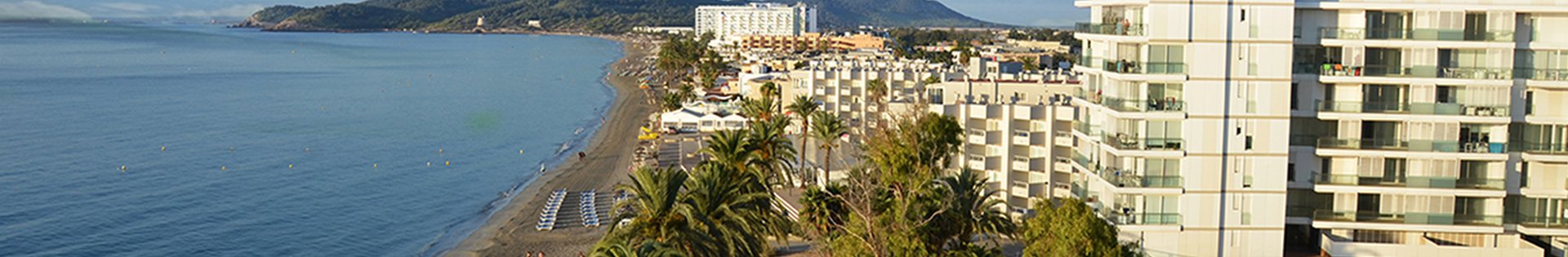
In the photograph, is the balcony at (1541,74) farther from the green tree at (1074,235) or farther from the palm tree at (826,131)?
the palm tree at (826,131)

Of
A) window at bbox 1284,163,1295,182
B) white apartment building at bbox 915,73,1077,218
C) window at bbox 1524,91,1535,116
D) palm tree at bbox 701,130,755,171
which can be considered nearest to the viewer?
window at bbox 1524,91,1535,116

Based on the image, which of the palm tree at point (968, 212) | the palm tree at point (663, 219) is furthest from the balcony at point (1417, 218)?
the palm tree at point (663, 219)

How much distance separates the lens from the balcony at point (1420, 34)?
2877 cm

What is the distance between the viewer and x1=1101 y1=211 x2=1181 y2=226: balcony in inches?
1191

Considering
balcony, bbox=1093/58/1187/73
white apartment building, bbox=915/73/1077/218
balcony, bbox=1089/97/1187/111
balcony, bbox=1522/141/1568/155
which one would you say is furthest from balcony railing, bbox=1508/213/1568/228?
white apartment building, bbox=915/73/1077/218

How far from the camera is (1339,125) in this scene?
1172 inches

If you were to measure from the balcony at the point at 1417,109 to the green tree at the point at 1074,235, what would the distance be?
218 inches

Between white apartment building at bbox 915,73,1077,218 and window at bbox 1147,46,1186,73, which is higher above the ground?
window at bbox 1147,46,1186,73

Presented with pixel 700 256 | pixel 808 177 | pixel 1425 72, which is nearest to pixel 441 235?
pixel 808 177

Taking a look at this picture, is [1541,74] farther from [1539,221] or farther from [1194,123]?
[1194,123]

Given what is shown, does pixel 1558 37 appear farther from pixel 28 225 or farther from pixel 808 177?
pixel 28 225

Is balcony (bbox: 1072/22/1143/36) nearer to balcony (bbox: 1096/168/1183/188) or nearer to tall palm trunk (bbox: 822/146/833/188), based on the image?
balcony (bbox: 1096/168/1183/188)

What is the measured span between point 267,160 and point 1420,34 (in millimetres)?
61583

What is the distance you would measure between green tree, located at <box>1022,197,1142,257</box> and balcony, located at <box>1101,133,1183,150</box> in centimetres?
223
